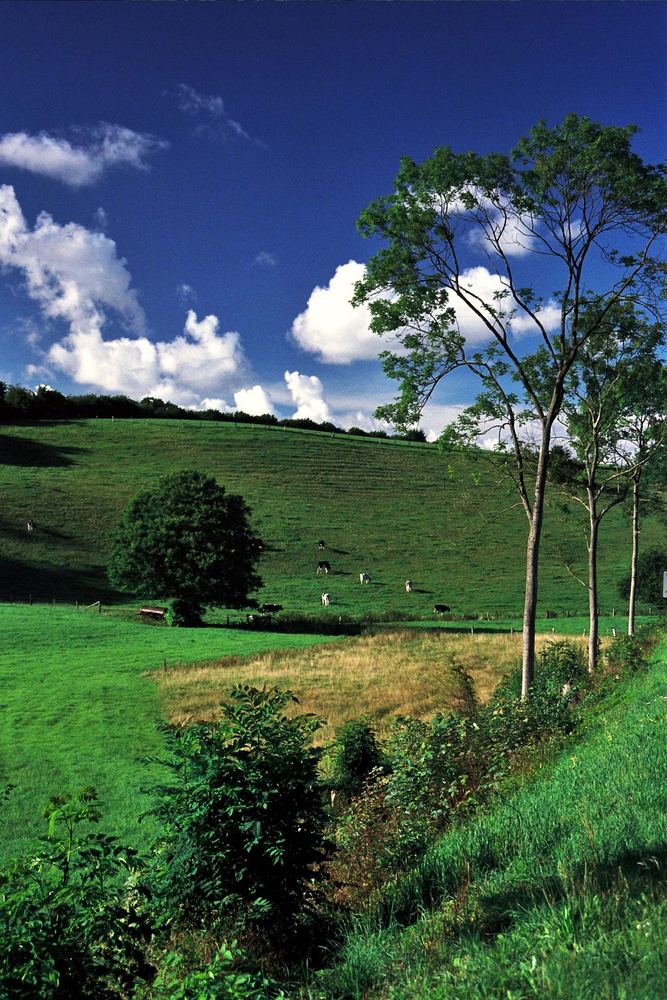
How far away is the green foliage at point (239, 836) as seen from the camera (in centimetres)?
693

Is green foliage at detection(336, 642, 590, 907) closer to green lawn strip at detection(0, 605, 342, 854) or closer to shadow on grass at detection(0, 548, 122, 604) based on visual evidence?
green lawn strip at detection(0, 605, 342, 854)

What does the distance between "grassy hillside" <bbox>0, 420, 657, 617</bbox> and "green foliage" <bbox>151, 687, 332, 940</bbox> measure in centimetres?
4708

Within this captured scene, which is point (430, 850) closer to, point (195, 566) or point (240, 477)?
point (195, 566)

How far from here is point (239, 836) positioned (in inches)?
282

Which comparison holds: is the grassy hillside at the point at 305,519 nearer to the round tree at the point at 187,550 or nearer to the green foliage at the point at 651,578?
the round tree at the point at 187,550

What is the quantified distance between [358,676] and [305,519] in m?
60.6

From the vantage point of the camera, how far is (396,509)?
105 m

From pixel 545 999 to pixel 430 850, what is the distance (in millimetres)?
4346

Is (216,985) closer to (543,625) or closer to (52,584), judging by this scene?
(543,625)

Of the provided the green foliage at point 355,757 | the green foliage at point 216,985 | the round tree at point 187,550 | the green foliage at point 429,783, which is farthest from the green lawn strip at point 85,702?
the green foliage at point 355,757

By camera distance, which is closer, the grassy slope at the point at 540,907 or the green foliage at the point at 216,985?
the grassy slope at the point at 540,907

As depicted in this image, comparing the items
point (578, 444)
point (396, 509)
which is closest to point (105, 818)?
point (578, 444)

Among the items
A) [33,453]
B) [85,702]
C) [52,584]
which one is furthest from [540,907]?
[33,453]

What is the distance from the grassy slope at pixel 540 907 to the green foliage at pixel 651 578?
61454 mm
